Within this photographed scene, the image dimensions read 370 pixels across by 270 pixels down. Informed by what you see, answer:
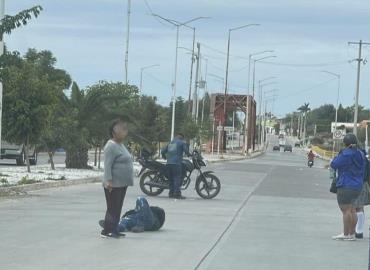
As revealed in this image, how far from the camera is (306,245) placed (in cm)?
1149

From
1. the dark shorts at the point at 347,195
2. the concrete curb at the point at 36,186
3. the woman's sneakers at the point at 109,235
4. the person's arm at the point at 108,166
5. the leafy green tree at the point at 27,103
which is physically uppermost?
the leafy green tree at the point at 27,103

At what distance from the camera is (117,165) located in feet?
37.3

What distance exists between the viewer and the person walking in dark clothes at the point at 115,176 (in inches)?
445

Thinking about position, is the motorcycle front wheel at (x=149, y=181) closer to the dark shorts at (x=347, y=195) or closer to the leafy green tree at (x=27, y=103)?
the leafy green tree at (x=27, y=103)

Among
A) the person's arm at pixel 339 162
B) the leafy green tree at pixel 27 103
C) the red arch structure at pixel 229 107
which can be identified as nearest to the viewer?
the person's arm at pixel 339 162

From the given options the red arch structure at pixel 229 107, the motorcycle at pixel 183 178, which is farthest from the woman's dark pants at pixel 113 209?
the red arch structure at pixel 229 107

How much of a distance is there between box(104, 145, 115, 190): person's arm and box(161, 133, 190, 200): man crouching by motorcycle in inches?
320

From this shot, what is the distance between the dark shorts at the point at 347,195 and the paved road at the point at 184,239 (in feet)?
2.24

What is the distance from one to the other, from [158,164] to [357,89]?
1722 inches

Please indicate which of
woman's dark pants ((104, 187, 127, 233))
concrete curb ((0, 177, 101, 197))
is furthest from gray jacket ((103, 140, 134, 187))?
concrete curb ((0, 177, 101, 197))

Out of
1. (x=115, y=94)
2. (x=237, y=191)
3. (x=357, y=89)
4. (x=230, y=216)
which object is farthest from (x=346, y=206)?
(x=357, y=89)

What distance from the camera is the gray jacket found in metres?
11.3

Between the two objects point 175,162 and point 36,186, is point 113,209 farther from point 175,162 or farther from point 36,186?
point 36,186

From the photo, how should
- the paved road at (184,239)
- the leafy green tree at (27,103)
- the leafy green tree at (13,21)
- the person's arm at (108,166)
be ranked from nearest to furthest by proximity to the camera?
the paved road at (184,239)
the person's arm at (108,166)
the leafy green tree at (13,21)
the leafy green tree at (27,103)
